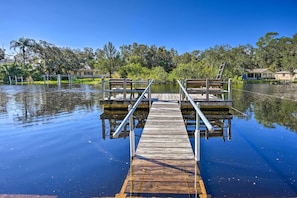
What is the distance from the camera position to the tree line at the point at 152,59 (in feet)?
135

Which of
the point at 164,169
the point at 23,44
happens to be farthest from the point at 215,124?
the point at 23,44

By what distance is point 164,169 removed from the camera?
3.47 m

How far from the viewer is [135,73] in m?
40.1

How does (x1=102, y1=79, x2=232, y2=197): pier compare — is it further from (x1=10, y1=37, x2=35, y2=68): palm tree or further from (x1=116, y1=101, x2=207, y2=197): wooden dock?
(x1=10, y1=37, x2=35, y2=68): palm tree

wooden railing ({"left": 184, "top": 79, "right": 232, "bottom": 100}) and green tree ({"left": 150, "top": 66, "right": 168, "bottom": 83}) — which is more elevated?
green tree ({"left": 150, "top": 66, "right": 168, "bottom": 83})

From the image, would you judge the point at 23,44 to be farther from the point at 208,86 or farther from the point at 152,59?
the point at 208,86

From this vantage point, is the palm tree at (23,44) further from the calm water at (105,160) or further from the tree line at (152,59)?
the calm water at (105,160)

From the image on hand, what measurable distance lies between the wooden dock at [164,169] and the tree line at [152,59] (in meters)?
32.2

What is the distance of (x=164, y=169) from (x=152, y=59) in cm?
4691

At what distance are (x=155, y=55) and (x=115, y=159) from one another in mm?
46183

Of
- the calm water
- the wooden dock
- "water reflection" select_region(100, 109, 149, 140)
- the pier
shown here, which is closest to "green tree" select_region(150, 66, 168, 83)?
"water reflection" select_region(100, 109, 149, 140)

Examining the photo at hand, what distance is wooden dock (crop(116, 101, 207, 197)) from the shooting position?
2.94m

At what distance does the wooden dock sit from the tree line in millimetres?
32239

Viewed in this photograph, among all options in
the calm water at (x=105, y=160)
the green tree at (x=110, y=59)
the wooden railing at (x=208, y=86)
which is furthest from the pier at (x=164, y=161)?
the green tree at (x=110, y=59)
